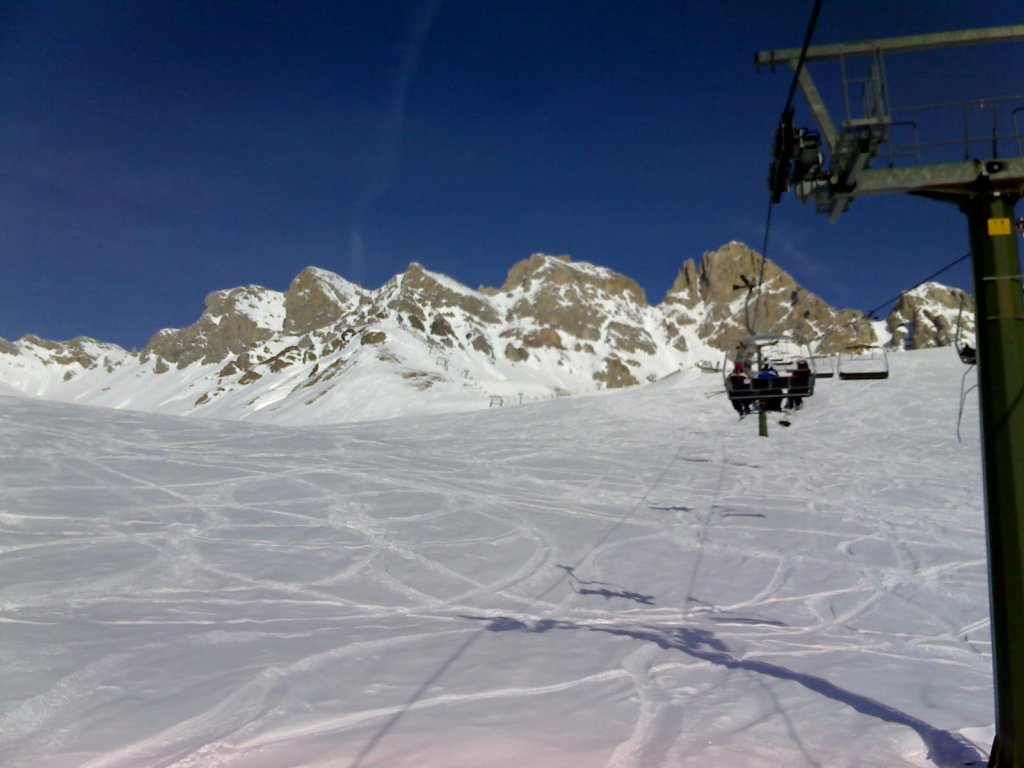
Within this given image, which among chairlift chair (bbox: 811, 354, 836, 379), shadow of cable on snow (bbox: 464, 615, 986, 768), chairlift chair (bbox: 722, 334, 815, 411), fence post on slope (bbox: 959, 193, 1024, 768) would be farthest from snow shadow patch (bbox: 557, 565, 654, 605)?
chairlift chair (bbox: 811, 354, 836, 379)

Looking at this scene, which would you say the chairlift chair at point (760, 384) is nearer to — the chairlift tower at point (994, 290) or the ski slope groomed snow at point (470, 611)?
the ski slope groomed snow at point (470, 611)

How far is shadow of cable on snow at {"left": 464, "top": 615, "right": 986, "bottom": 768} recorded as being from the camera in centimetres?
555

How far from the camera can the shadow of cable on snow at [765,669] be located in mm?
5551

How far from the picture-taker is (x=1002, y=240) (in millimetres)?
5305

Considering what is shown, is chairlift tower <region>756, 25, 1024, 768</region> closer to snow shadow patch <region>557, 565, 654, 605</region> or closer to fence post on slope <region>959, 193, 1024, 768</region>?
fence post on slope <region>959, 193, 1024, 768</region>

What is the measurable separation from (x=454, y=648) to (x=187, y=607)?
3844 millimetres

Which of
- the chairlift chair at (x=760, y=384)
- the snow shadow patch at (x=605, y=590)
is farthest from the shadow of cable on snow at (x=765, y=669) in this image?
the chairlift chair at (x=760, y=384)

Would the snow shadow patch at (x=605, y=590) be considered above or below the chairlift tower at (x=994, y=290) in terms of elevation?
below

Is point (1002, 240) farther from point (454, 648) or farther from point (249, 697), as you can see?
point (249, 697)

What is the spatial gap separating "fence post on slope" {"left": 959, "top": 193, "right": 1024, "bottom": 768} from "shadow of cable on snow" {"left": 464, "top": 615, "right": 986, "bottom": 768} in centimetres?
42

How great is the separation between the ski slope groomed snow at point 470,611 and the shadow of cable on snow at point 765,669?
0.04m

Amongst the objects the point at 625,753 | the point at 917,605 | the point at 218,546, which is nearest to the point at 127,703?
the point at 625,753

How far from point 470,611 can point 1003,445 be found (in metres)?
6.85

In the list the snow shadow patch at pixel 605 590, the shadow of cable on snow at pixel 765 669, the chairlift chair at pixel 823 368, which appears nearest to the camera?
the shadow of cable on snow at pixel 765 669
